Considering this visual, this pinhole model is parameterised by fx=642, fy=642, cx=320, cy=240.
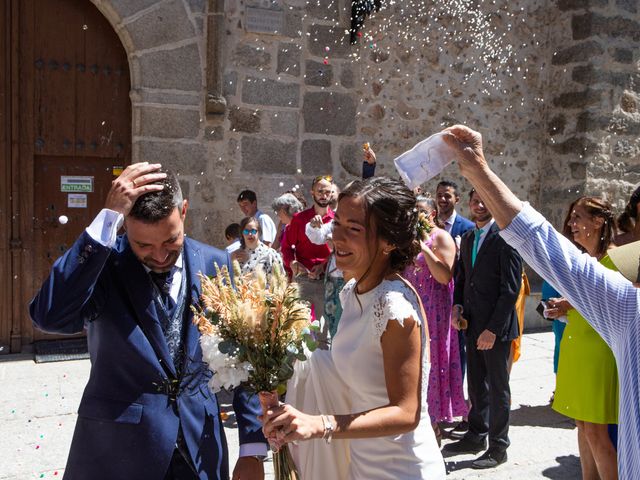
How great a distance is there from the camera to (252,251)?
229 inches

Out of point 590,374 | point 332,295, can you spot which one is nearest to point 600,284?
point 590,374

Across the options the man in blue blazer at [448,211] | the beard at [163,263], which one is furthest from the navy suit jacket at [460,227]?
the beard at [163,263]

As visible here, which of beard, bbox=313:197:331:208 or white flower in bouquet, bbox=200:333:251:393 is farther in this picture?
beard, bbox=313:197:331:208

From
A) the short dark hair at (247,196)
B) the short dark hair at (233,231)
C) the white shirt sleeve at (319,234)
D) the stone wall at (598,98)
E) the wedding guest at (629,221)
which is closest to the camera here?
the wedding guest at (629,221)

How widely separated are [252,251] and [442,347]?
189cm

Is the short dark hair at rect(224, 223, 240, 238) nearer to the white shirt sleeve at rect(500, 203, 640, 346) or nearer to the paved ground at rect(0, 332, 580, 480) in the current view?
the paved ground at rect(0, 332, 580, 480)

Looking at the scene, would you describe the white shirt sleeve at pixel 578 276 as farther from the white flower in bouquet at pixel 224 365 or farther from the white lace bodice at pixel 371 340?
the white flower in bouquet at pixel 224 365

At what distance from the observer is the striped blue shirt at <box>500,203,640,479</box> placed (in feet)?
5.24

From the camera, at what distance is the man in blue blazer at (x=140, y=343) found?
198 centimetres

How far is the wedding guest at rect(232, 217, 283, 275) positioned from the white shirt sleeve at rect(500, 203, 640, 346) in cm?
388

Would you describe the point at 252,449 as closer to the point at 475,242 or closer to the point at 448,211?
the point at 475,242

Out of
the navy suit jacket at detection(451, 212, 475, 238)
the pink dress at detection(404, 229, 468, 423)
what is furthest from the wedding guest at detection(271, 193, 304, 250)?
the pink dress at detection(404, 229, 468, 423)

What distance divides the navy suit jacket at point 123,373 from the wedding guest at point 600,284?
44.5 inches

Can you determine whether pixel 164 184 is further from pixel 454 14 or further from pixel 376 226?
pixel 454 14
